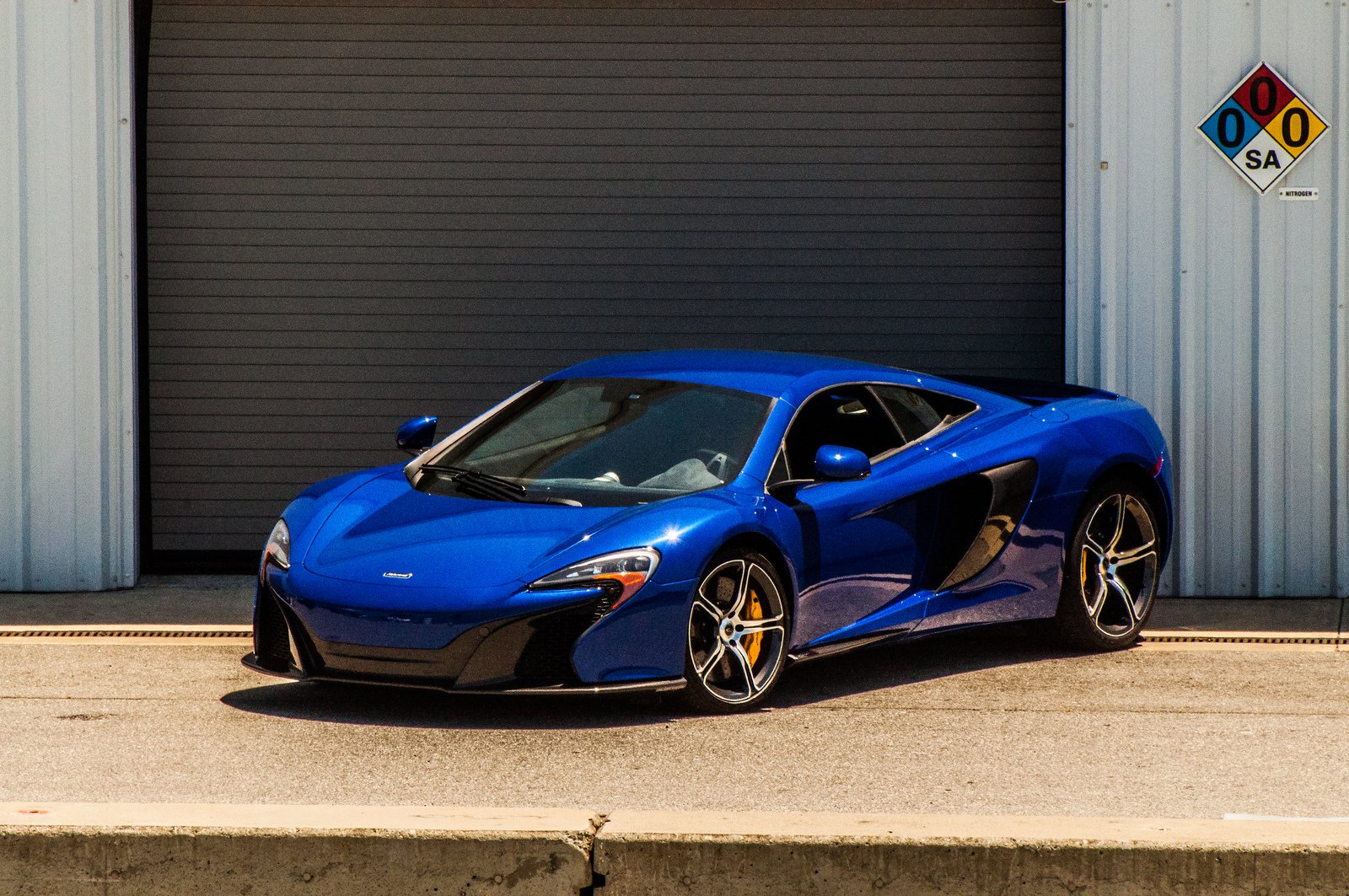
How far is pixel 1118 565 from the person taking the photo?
823 centimetres

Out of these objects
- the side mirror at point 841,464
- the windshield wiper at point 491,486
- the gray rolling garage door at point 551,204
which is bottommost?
the windshield wiper at point 491,486

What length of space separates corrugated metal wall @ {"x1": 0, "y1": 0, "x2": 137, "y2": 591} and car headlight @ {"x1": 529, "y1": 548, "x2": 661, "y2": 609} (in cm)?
454

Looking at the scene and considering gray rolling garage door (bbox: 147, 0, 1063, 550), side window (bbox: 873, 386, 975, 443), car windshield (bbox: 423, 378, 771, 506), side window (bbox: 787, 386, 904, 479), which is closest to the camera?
car windshield (bbox: 423, 378, 771, 506)

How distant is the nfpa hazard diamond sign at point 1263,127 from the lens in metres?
9.88

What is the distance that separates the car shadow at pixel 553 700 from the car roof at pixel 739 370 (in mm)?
1121

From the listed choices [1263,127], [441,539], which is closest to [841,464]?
[441,539]

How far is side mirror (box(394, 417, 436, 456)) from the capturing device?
782 centimetres

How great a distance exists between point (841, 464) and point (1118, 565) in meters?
1.90

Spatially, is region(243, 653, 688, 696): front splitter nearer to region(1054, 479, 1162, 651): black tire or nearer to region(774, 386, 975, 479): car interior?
region(774, 386, 975, 479): car interior

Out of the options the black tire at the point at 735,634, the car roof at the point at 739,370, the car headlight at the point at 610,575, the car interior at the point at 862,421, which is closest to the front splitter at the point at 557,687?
the black tire at the point at 735,634

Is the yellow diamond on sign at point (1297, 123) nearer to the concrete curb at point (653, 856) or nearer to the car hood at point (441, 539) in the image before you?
the car hood at point (441, 539)

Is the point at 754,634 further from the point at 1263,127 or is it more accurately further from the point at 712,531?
the point at 1263,127

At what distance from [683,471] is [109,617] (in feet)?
11.7

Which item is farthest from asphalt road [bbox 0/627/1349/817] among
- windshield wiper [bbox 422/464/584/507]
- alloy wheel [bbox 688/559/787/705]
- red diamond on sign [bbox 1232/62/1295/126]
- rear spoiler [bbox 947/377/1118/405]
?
red diamond on sign [bbox 1232/62/1295/126]
